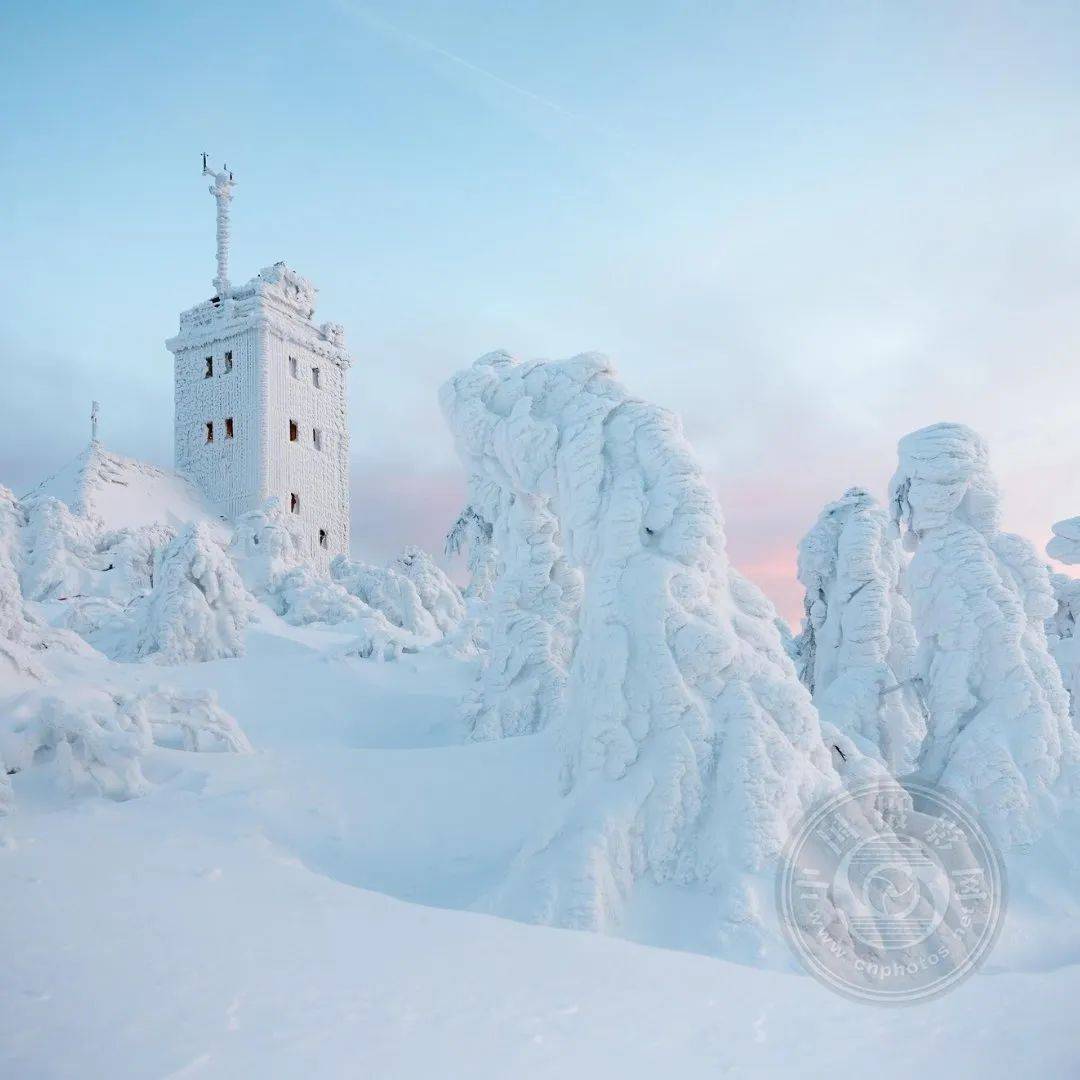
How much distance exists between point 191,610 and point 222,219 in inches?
978

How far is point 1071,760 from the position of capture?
26.6 ft

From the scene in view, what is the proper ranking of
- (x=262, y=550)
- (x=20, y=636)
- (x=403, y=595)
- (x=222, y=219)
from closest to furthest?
(x=20, y=636) < (x=262, y=550) < (x=403, y=595) < (x=222, y=219)

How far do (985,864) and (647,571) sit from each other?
11.3 ft

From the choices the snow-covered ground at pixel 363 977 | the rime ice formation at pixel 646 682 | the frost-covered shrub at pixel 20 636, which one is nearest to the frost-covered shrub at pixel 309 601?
the frost-covered shrub at pixel 20 636

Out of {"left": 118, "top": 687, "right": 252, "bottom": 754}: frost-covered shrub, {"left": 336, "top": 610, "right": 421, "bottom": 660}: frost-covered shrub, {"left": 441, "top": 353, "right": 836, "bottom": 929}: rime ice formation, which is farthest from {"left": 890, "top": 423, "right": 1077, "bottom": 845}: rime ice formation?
{"left": 336, "top": 610, "right": 421, "bottom": 660}: frost-covered shrub

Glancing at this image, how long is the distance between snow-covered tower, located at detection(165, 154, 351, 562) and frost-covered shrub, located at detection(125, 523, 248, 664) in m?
16.1

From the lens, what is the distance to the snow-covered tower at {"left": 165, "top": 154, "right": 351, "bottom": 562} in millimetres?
31500

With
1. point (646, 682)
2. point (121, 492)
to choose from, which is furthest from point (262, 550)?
point (646, 682)

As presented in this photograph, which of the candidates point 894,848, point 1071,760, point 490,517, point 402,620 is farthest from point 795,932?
point 402,620

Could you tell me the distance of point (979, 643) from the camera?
8.41 m

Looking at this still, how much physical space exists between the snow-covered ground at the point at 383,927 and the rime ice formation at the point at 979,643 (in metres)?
0.47

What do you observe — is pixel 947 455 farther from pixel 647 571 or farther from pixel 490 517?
pixel 490 517

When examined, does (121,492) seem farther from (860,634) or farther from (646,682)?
(646,682)

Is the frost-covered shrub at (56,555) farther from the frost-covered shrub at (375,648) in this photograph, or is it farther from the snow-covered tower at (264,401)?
the snow-covered tower at (264,401)
